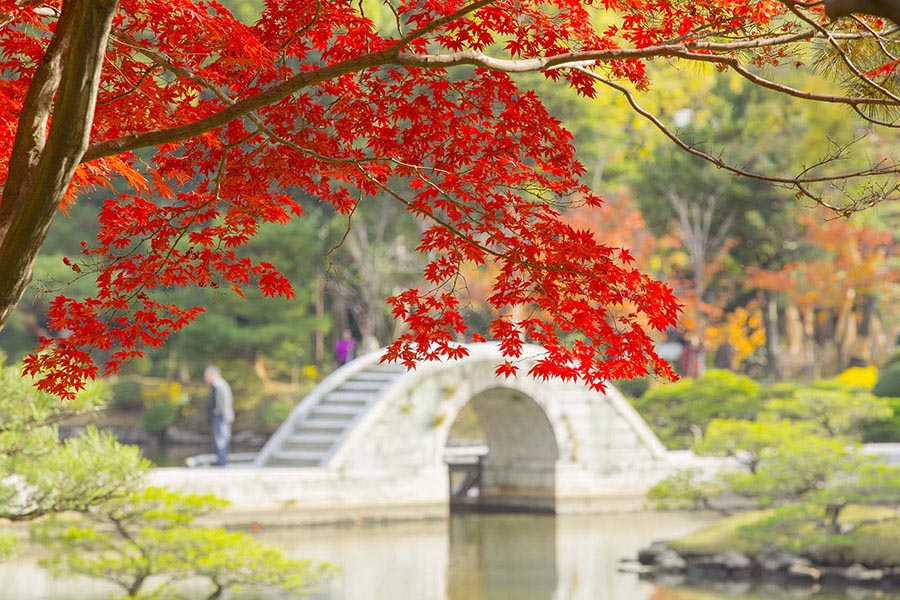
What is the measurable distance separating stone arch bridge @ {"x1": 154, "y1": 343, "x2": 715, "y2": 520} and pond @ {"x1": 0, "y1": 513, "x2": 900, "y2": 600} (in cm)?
45

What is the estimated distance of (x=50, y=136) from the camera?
403cm

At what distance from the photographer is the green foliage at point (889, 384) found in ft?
69.1

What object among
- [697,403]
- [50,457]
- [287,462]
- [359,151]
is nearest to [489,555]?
[287,462]

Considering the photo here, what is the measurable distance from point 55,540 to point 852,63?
252 inches

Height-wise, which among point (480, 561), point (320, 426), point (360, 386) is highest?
point (360, 386)

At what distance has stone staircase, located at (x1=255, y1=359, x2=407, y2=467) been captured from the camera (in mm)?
15508

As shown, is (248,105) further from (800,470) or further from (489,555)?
(489,555)

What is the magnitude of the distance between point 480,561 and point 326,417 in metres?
A: 3.61

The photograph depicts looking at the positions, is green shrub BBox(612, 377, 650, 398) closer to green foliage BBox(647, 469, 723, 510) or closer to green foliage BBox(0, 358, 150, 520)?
green foliage BBox(647, 469, 723, 510)

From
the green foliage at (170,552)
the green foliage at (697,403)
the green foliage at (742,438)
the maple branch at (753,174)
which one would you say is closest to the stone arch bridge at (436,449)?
the green foliage at (697,403)

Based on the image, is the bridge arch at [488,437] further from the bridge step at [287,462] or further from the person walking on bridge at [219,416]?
the person walking on bridge at [219,416]

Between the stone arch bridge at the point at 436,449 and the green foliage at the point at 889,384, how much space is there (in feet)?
15.7

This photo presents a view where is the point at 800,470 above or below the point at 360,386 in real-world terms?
below

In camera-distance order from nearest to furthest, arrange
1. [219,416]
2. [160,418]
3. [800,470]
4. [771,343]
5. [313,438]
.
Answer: [800,470] < [219,416] < [313,438] < [160,418] < [771,343]
